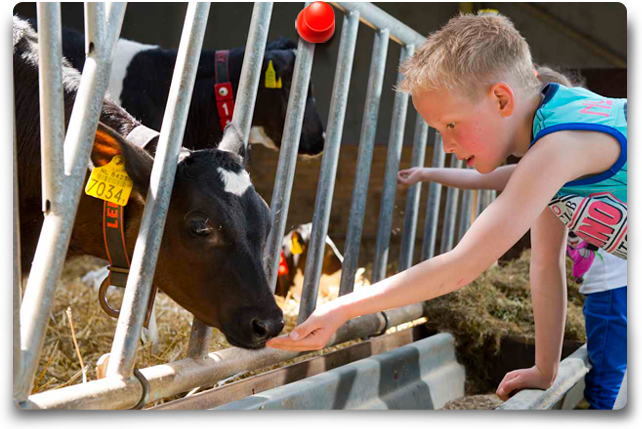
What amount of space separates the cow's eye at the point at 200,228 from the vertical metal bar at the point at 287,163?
301 mm

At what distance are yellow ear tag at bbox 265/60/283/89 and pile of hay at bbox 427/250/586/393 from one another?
2148 millimetres

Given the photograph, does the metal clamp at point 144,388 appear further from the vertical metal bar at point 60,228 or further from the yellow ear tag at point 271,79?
the yellow ear tag at point 271,79

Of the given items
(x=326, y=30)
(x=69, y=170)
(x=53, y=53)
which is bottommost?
(x=69, y=170)

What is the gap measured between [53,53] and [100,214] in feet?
3.45

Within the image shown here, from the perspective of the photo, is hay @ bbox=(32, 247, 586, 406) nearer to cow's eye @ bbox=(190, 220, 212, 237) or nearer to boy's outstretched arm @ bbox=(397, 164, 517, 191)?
boy's outstretched arm @ bbox=(397, 164, 517, 191)

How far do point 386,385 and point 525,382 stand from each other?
2.29ft

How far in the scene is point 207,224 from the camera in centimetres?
202

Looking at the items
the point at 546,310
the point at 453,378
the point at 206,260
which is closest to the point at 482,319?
the point at 453,378

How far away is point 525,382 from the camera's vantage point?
1.96m

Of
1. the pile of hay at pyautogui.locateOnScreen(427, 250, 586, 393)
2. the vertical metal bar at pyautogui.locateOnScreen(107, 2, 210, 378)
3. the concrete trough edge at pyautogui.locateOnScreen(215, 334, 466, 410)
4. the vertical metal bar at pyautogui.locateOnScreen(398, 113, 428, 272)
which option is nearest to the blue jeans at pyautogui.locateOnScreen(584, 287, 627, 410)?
the pile of hay at pyautogui.locateOnScreen(427, 250, 586, 393)

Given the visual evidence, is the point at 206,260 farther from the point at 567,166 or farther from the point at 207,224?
the point at 567,166

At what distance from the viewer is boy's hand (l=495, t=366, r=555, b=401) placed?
195cm

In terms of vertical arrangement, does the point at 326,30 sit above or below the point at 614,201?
above

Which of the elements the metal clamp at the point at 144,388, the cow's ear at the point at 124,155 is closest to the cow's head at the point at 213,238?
the cow's ear at the point at 124,155
